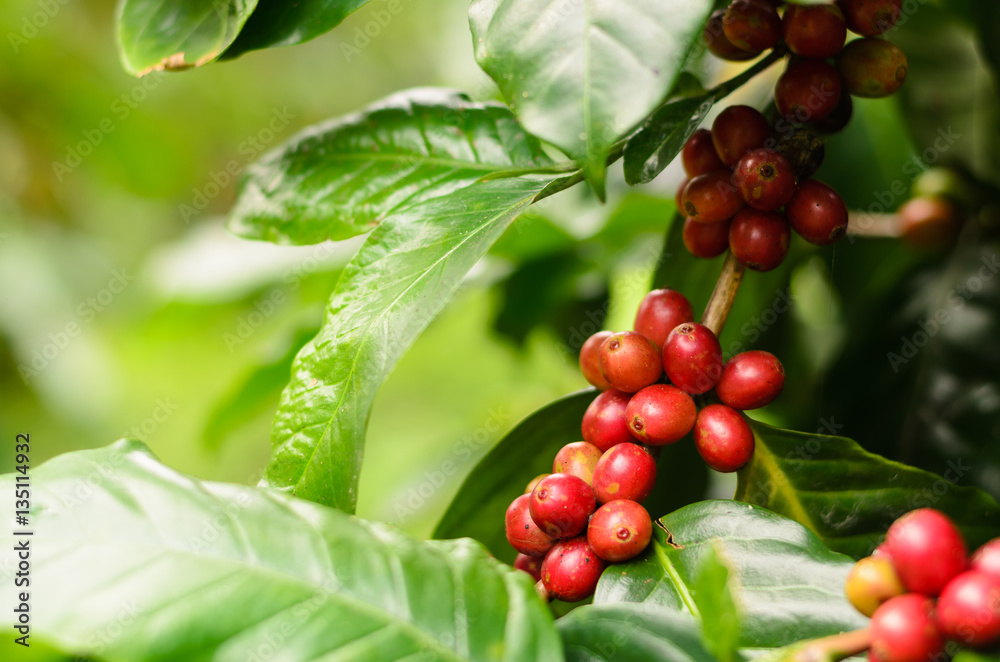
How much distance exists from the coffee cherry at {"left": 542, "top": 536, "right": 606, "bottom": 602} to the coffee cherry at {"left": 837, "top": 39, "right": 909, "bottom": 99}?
36cm

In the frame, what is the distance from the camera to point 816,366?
3.05 ft

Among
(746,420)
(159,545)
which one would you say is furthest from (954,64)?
(159,545)

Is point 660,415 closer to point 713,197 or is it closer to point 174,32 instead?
point 713,197

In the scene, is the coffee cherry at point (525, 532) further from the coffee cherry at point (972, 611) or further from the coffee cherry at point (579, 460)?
the coffee cherry at point (972, 611)

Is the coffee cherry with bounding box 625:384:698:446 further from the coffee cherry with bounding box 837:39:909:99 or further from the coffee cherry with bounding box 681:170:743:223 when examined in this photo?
the coffee cherry with bounding box 837:39:909:99

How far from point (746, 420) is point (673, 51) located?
264mm

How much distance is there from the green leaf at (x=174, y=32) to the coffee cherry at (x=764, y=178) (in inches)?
14.0

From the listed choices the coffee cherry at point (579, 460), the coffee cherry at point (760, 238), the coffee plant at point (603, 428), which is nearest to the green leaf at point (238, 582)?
the coffee plant at point (603, 428)

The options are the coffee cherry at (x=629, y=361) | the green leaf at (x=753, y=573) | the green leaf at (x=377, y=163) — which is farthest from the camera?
the green leaf at (x=377, y=163)

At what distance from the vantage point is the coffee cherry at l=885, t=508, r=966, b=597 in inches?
11.8

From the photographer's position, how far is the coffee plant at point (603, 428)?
34cm

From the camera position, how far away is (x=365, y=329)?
469 mm

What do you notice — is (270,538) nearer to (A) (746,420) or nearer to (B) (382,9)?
(A) (746,420)

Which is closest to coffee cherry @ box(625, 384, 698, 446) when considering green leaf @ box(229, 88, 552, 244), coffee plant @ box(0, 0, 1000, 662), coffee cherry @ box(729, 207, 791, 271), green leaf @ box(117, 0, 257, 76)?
coffee plant @ box(0, 0, 1000, 662)
